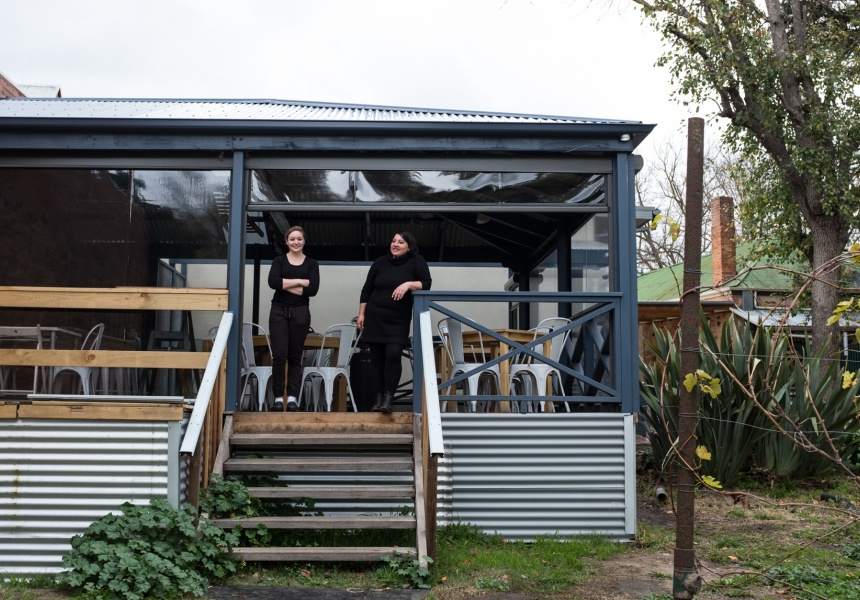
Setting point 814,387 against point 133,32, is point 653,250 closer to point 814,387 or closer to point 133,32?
point 133,32

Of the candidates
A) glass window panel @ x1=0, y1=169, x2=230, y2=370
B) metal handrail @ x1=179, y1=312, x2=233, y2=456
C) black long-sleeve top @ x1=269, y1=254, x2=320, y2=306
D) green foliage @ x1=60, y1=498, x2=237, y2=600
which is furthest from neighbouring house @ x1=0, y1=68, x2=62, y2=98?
green foliage @ x1=60, y1=498, x2=237, y2=600

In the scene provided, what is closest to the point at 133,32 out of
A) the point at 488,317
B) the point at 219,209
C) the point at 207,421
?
the point at 488,317

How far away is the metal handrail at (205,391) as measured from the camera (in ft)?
17.0

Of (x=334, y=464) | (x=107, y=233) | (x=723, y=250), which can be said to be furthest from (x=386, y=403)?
(x=723, y=250)

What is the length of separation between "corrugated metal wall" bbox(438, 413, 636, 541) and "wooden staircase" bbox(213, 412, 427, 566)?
388 mm

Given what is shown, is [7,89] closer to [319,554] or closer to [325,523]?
[325,523]

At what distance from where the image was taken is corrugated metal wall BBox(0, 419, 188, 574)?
5.32 meters

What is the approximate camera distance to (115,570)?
15.7 ft

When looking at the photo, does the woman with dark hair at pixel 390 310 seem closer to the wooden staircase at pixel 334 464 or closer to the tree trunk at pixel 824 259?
the wooden staircase at pixel 334 464

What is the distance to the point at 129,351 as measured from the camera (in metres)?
6.29

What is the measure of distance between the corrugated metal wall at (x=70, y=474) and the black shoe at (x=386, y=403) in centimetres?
159

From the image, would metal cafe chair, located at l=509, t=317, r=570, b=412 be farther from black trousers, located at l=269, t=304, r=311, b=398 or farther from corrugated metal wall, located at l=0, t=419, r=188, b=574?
corrugated metal wall, located at l=0, t=419, r=188, b=574

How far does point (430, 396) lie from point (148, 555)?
192cm

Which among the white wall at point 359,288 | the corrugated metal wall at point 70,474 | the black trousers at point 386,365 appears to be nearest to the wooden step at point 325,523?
the corrugated metal wall at point 70,474
